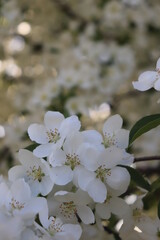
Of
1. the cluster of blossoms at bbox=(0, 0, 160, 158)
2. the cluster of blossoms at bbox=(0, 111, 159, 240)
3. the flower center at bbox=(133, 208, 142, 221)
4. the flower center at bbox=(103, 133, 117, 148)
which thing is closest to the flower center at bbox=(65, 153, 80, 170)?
the cluster of blossoms at bbox=(0, 111, 159, 240)

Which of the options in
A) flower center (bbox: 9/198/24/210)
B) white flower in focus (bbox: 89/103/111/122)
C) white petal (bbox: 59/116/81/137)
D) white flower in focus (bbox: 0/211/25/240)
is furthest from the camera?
white flower in focus (bbox: 89/103/111/122)

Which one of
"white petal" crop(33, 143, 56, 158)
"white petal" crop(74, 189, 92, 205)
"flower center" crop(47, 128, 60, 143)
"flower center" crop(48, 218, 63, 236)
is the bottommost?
"flower center" crop(48, 218, 63, 236)

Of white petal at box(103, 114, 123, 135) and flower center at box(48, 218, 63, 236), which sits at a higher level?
white petal at box(103, 114, 123, 135)

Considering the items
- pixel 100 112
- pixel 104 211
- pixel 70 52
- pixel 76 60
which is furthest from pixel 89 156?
pixel 70 52

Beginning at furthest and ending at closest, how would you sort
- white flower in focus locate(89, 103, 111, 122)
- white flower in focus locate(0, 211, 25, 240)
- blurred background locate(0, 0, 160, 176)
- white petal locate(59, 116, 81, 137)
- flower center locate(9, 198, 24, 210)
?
blurred background locate(0, 0, 160, 176) → white flower in focus locate(89, 103, 111, 122) → white petal locate(59, 116, 81, 137) → flower center locate(9, 198, 24, 210) → white flower in focus locate(0, 211, 25, 240)

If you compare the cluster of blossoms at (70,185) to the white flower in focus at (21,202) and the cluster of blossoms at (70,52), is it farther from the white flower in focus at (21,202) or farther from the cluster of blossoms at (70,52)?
the cluster of blossoms at (70,52)

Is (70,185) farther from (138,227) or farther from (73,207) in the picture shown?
(138,227)

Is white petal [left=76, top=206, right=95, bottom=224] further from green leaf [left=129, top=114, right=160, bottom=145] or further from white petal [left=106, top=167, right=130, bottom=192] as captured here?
green leaf [left=129, top=114, right=160, bottom=145]

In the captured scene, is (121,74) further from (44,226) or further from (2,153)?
(44,226)
